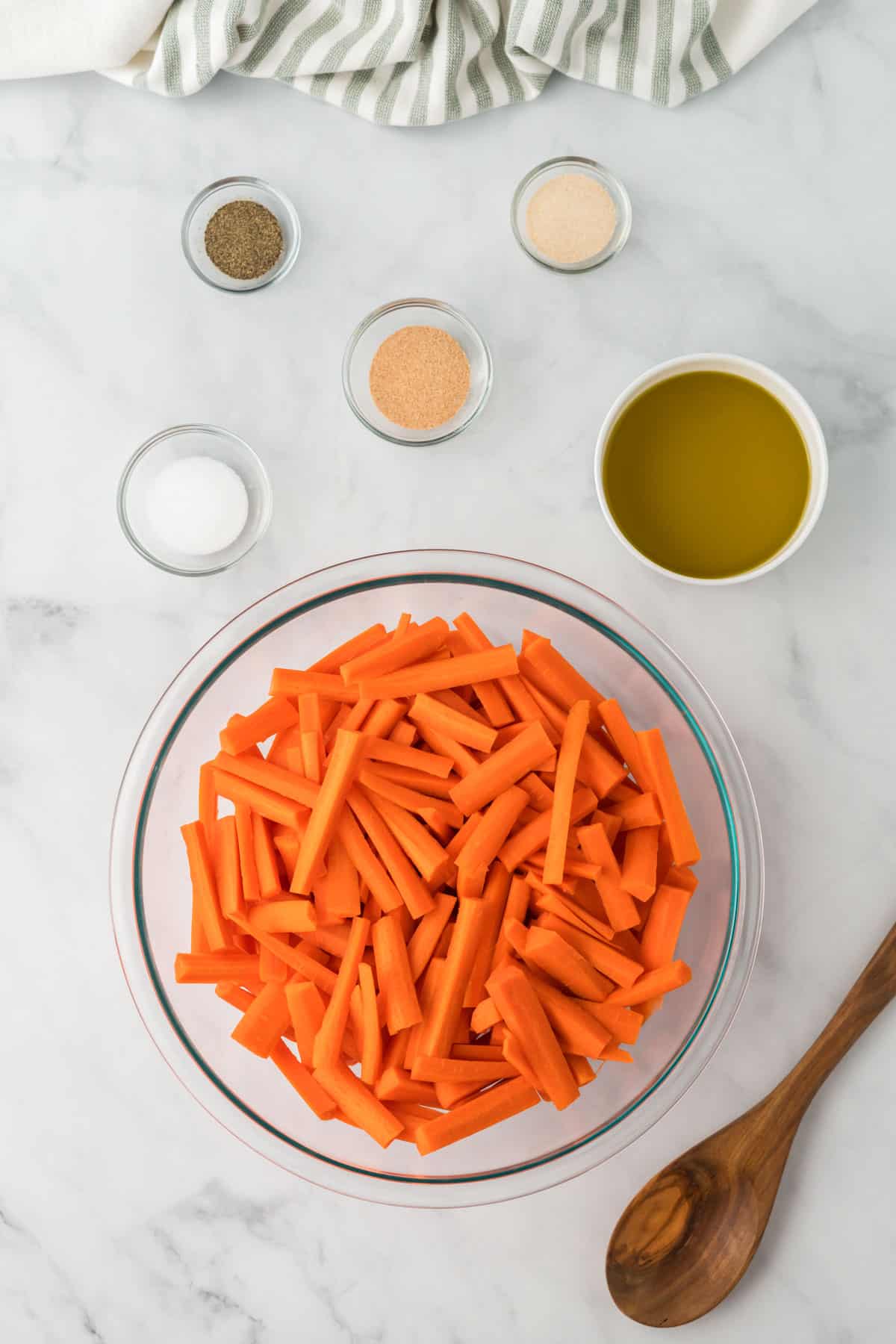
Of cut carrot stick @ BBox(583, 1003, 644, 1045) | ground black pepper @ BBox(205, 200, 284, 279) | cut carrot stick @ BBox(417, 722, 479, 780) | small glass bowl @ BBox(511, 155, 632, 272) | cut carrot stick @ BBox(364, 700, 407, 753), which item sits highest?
ground black pepper @ BBox(205, 200, 284, 279)

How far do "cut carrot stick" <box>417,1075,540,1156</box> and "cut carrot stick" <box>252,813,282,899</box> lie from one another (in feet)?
1.01

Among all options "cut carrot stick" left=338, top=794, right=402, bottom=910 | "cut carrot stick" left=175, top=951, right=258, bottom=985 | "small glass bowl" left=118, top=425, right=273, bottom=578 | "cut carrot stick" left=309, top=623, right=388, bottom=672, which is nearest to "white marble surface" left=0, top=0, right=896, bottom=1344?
"small glass bowl" left=118, top=425, right=273, bottom=578

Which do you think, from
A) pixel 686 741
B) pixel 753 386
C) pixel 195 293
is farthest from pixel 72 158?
pixel 686 741

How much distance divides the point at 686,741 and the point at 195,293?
0.92 m

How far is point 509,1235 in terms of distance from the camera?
4.55ft

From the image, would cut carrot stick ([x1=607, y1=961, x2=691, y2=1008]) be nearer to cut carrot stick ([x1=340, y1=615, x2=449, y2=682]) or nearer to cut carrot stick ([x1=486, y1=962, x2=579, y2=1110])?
cut carrot stick ([x1=486, y1=962, x2=579, y2=1110])

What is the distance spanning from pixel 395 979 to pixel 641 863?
0.30 meters

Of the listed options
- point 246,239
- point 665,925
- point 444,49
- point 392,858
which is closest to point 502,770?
point 392,858

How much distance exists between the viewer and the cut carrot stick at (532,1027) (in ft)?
3.41

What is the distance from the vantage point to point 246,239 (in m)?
1.36

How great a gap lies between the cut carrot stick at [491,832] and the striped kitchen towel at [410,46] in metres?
0.94

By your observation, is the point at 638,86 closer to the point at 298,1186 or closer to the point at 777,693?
the point at 777,693

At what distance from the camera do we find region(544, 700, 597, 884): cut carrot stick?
106 centimetres

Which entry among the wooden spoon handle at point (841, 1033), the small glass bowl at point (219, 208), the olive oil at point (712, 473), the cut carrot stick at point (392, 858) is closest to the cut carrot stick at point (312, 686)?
the cut carrot stick at point (392, 858)
